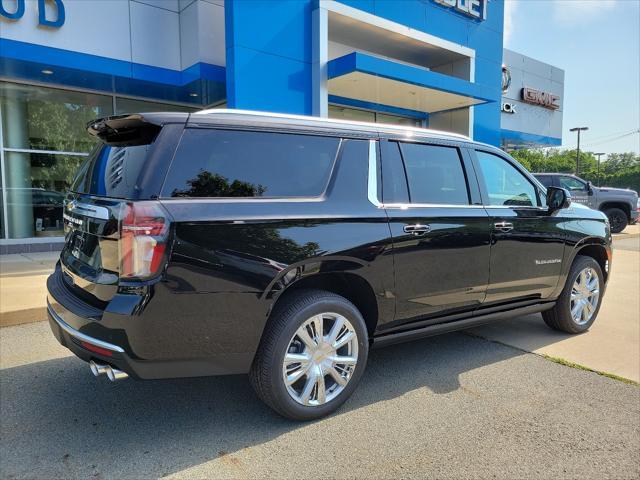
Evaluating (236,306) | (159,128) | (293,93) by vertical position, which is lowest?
(236,306)

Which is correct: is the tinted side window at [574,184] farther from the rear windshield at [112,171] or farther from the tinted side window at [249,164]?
the rear windshield at [112,171]

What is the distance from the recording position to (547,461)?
2670 millimetres

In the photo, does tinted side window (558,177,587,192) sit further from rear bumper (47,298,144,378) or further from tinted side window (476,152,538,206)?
rear bumper (47,298,144,378)

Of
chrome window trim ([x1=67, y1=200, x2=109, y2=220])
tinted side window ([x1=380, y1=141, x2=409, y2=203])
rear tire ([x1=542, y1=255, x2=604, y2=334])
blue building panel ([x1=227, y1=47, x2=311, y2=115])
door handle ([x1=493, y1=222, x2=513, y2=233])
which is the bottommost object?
rear tire ([x1=542, y1=255, x2=604, y2=334])

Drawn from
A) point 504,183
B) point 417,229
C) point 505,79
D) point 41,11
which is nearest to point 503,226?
point 504,183

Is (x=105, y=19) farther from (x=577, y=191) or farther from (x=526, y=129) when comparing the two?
(x=526, y=129)

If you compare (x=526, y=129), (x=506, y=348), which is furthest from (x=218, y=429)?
(x=526, y=129)

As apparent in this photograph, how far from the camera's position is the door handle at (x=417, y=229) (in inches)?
133

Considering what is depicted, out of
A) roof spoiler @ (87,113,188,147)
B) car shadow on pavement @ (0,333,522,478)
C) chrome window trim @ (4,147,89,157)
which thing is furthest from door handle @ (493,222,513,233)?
chrome window trim @ (4,147,89,157)

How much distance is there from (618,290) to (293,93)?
736 cm

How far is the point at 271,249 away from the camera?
9.12ft

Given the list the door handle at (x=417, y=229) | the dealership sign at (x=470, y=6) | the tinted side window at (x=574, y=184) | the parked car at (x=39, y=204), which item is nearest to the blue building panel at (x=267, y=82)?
the parked car at (x=39, y=204)

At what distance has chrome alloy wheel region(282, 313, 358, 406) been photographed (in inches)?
117

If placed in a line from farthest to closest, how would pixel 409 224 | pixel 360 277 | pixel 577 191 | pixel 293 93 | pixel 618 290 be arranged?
pixel 577 191, pixel 293 93, pixel 618 290, pixel 409 224, pixel 360 277
